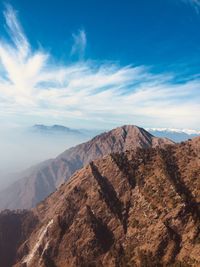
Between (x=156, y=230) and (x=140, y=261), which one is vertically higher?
(x=156, y=230)

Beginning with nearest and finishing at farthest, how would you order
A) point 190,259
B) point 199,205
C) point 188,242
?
point 190,259
point 188,242
point 199,205

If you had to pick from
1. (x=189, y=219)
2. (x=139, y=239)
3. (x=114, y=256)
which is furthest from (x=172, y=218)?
(x=114, y=256)

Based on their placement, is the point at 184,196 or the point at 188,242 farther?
the point at 184,196

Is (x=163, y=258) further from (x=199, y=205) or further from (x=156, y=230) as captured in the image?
(x=199, y=205)

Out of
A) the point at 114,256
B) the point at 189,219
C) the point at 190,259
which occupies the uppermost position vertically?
the point at 189,219

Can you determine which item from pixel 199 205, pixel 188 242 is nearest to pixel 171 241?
pixel 188 242

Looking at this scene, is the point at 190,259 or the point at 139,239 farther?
the point at 139,239

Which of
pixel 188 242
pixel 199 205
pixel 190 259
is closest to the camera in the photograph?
pixel 190 259

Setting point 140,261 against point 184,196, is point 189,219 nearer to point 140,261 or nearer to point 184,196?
point 184,196

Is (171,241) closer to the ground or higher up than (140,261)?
higher up
